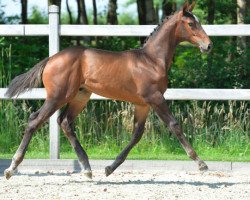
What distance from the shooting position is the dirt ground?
7484mm

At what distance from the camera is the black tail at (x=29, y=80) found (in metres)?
8.56

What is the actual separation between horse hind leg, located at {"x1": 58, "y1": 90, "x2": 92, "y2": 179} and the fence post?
1355 mm

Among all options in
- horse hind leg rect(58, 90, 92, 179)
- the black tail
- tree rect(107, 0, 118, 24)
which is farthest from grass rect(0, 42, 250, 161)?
tree rect(107, 0, 118, 24)

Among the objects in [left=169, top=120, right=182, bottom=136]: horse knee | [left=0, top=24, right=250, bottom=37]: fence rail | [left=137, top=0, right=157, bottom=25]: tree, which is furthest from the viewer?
[left=137, top=0, right=157, bottom=25]: tree

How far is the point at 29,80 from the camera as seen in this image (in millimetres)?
8594

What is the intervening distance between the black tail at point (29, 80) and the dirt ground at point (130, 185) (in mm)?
1030

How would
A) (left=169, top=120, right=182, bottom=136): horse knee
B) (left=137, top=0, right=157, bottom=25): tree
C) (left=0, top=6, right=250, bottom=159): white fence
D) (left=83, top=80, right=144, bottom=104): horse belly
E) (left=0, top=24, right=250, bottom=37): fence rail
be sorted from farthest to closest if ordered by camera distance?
(left=137, top=0, right=157, bottom=25): tree < (left=0, top=24, right=250, bottom=37): fence rail < (left=0, top=6, right=250, bottom=159): white fence < (left=83, top=80, right=144, bottom=104): horse belly < (left=169, top=120, right=182, bottom=136): horse knee

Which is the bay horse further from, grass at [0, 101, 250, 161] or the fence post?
grass at [0, 101, 250, 161]

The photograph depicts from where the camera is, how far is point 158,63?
850cm

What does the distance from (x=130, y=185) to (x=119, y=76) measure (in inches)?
48.3

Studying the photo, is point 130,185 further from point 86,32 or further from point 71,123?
point 86,32

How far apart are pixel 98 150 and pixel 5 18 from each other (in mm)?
6009

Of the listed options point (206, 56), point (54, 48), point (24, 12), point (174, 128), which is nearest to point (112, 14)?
point (24, 12)

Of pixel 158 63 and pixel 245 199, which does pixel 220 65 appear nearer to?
pixel 158 63
